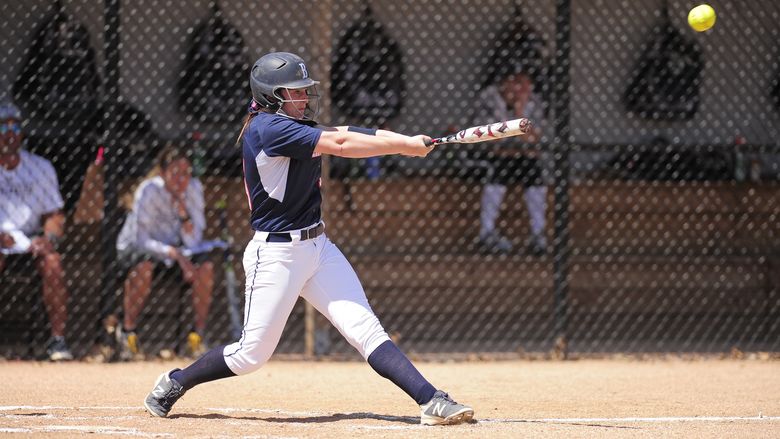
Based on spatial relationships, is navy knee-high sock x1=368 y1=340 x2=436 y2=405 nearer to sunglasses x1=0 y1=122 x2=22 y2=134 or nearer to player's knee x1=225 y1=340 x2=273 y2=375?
player's knee x1=225 y1=340 x2=273 y2=375

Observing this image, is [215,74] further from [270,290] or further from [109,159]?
[270,290]

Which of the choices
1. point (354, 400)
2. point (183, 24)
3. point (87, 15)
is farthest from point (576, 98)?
point (354, 400)

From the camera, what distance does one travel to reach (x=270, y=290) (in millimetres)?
4523

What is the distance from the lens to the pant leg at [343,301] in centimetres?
454

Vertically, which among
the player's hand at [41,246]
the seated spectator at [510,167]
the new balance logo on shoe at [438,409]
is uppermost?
the seated spectator at [510,167]

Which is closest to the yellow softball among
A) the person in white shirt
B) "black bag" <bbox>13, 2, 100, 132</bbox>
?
the person in white shirt

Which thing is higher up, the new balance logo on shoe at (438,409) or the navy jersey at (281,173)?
the navy jersey at (281,173)

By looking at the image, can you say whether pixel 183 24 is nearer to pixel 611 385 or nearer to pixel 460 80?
pixel 460 80

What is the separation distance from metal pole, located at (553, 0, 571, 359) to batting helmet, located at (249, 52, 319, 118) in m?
3.26

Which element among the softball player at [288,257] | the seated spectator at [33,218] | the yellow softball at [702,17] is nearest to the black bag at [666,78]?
the yellow softball at [702,17]

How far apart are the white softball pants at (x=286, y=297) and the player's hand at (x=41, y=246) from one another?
113 inches

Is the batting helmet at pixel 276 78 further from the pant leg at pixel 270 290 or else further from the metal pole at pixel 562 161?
the metal pole at pixel 562 161

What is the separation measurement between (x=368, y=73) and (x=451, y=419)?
5.22m

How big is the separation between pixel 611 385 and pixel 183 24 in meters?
4.89
